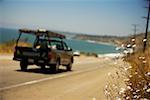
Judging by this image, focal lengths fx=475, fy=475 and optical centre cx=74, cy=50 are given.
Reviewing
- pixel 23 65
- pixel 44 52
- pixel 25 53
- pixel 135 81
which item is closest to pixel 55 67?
pixel 44 52

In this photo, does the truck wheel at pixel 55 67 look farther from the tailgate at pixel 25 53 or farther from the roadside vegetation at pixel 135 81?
the roadside vegetation at pixel 135 81

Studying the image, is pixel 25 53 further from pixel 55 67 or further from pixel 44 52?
pixel 55 67

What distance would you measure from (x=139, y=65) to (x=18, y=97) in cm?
350

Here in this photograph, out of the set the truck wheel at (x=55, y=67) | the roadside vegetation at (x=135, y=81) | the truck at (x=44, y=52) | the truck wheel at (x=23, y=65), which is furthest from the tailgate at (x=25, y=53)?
the roadside vegetation at (x=135, y=81)

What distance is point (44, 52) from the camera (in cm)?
2236

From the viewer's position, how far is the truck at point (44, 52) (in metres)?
22.3

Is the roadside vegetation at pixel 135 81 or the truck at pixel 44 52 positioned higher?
the roadside vegetation at pixel 135 81

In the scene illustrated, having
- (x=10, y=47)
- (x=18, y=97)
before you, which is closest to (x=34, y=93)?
(x=18, y=97)

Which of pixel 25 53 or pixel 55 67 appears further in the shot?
pixel 55 67

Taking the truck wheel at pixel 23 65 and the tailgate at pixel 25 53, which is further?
the truck wheel at pixel 23 65

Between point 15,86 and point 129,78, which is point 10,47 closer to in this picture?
point 15,86

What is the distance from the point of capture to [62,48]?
2488 cm

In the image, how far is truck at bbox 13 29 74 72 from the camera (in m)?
22.3

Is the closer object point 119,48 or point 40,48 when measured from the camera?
point 119,48
